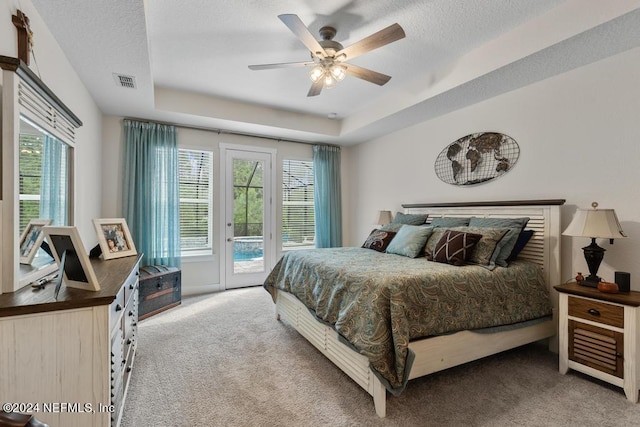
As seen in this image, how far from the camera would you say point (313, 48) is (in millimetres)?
2232

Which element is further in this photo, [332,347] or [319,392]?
[332,347]

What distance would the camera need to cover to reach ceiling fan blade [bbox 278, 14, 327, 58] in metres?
1.86

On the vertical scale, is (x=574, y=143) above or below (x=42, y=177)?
above

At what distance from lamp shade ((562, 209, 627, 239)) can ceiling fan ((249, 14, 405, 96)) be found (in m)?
1.85

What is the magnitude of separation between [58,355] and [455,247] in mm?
2635

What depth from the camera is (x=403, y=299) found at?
1869 millimetres

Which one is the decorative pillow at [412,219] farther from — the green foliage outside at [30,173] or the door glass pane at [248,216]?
the green foliage outside at [30,173]

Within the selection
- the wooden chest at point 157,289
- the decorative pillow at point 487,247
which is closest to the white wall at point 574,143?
the decorative pillow at point 487,247

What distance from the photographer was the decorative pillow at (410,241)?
301 cm

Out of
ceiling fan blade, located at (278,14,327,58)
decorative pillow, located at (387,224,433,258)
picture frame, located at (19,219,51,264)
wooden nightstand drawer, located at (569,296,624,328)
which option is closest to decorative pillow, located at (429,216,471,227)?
decorative pillow, located at (387,224,433,258)

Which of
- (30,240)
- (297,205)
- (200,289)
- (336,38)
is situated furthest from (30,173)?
(297,205)

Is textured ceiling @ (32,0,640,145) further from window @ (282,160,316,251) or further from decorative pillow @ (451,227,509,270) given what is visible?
window @ (282,160,316,251)

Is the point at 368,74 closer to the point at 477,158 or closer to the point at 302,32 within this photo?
the point at 302,32

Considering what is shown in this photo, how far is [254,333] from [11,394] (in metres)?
1.99
